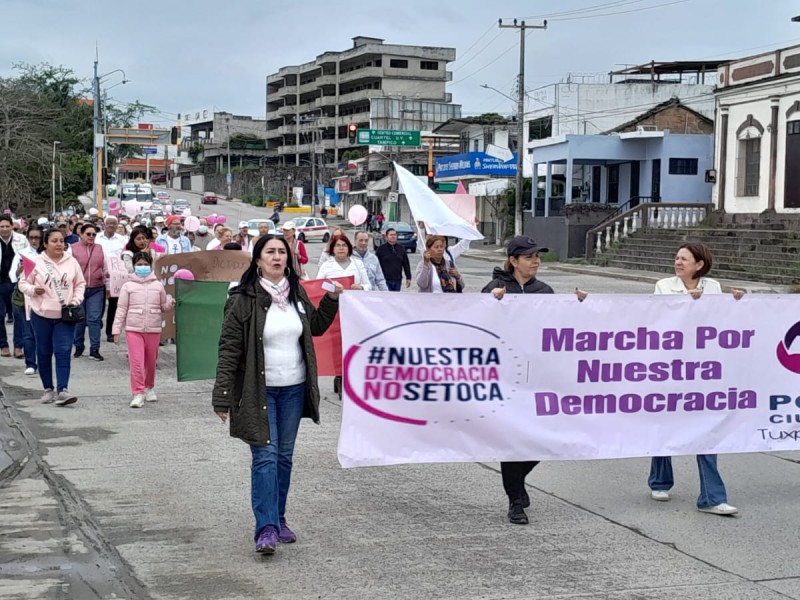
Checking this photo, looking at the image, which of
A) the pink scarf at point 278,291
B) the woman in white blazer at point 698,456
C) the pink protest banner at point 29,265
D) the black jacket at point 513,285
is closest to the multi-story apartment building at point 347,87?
the pink protest banner at point 29,265

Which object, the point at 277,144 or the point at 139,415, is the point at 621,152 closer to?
the point at 139,415

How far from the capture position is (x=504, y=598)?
199 inches

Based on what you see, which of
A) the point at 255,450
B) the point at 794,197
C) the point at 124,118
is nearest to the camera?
the point at 255,450

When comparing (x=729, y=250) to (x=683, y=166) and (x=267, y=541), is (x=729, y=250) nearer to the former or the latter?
(x=683, y=166)

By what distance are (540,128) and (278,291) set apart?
57.1 m

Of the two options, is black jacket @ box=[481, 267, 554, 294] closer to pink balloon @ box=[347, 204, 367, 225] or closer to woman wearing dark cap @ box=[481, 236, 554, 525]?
woman wearing dark cap @ box=[481, 236, 554, 525]

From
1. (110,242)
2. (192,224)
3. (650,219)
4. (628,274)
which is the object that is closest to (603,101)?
(650,219)

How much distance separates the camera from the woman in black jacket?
5637mm

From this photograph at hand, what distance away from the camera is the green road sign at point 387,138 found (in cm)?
5853

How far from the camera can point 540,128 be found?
6125 cm

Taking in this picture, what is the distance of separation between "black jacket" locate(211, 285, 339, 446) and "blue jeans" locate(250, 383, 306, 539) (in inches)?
3.9

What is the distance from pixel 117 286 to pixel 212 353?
3.54 metres

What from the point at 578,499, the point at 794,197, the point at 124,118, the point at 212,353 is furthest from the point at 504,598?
the point at 124,118

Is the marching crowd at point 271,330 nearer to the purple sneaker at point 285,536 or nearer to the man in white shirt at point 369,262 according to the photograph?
the purple sneaker at point 285,536
